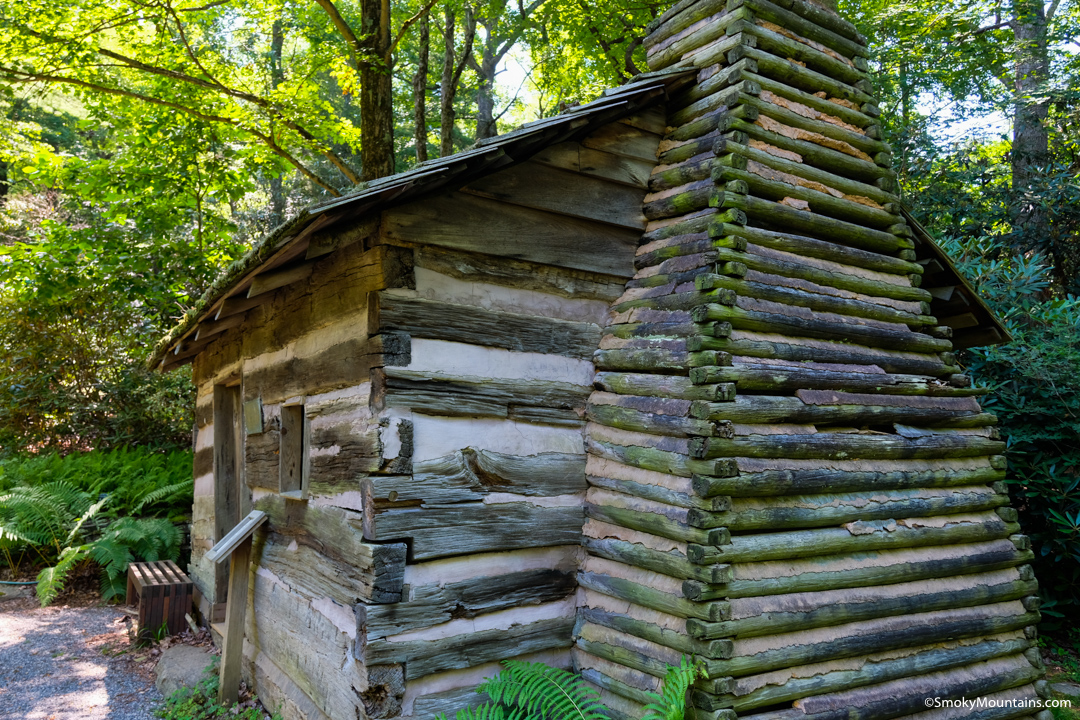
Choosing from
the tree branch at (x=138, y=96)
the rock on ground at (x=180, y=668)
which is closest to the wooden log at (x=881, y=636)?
the rock on ground at (x=180, y=668)

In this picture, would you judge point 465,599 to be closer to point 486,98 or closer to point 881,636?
point 881,636

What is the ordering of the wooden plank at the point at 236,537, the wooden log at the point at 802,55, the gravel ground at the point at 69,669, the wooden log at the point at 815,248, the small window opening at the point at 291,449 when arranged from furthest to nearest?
1. the gravel ground at the point at 69,669
2. the small window opening at the point at 291,449
3. the wooden plank at the point at 236,537
4. the wooden log at the point at 802,55
5. the wooden log at the point at 815,248

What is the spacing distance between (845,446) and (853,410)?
0.82 feet

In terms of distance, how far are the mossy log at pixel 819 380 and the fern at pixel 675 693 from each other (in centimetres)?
146

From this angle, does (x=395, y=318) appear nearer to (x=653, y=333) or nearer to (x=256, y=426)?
(x=653, y=333)

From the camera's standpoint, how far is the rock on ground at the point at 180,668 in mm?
5871

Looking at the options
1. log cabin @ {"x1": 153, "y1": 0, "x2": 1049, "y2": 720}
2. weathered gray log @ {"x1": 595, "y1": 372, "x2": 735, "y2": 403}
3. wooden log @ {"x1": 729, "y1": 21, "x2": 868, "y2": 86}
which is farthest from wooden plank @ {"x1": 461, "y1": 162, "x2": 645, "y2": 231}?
wooden log @ {"x1": 729, "y1": 21, "x2": 868, "y2": 86}

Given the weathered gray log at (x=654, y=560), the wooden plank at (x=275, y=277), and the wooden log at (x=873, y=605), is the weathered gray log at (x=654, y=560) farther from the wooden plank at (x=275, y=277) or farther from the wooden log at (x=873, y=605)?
the wooden plank at (x=275, y=277)

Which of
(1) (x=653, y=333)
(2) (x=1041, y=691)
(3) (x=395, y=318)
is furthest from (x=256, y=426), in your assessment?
(2) (x=1041, y=691)

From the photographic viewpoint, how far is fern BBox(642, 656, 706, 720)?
10.2 ft

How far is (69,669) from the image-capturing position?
6426 mm

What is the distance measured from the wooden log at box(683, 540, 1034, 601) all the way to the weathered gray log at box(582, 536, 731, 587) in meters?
0.06

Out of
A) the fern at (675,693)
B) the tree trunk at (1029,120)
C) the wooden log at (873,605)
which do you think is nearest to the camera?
the fern at (675,693)

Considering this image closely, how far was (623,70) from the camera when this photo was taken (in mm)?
11898
